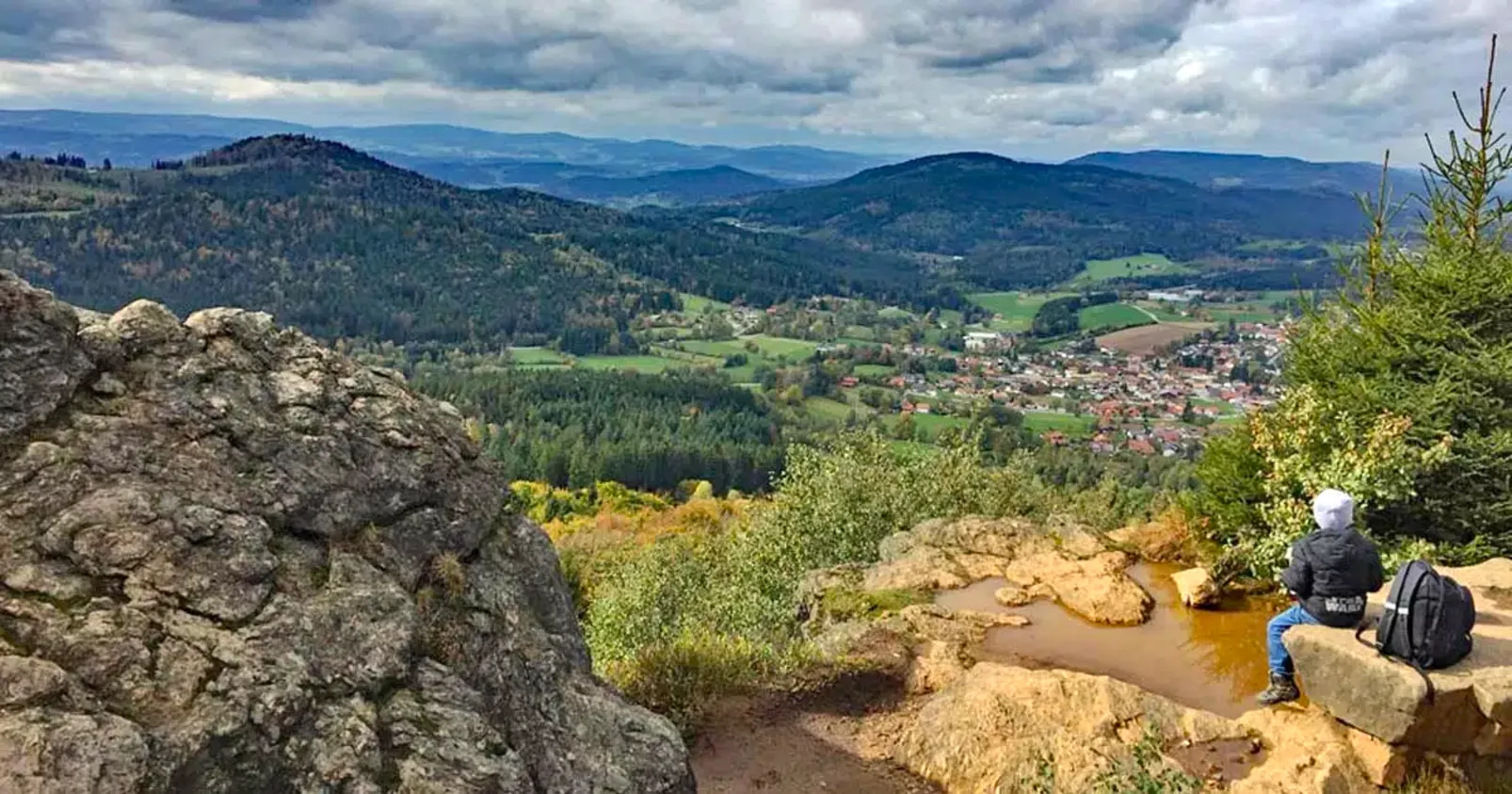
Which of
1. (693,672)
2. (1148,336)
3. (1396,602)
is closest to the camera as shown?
(1396,602)

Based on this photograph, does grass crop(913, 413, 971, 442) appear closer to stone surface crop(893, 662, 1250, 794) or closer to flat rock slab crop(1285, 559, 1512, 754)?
stone surface crop(893, 662, 1250, 794)

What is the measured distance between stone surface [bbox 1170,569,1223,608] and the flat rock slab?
5230mm

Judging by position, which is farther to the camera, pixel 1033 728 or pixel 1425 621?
pixel 1033 728

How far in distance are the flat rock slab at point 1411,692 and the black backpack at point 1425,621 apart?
149 mm

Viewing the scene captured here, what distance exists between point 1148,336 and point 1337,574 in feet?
617

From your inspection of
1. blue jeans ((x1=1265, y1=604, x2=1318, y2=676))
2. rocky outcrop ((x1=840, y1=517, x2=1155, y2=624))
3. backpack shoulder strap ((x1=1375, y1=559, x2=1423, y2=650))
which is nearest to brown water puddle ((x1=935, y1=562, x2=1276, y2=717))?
rocky outcrop ((x1=840, y1=517, x2=1155, y2=624))

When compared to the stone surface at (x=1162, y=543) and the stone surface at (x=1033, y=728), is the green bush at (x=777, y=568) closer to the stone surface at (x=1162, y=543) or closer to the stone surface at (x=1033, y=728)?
the stone surface at (x=1033, y=728)

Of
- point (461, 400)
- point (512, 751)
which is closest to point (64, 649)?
point (512, 751)

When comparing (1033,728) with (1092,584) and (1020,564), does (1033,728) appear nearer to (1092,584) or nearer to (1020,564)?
(1092,584)

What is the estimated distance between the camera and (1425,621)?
31.3 feet

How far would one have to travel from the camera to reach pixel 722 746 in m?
11.4

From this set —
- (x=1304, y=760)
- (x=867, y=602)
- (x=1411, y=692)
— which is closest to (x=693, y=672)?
(x=867, y=602)

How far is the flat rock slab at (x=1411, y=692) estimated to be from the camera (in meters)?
9.35

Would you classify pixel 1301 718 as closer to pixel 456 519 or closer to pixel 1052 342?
pixel 456 519
